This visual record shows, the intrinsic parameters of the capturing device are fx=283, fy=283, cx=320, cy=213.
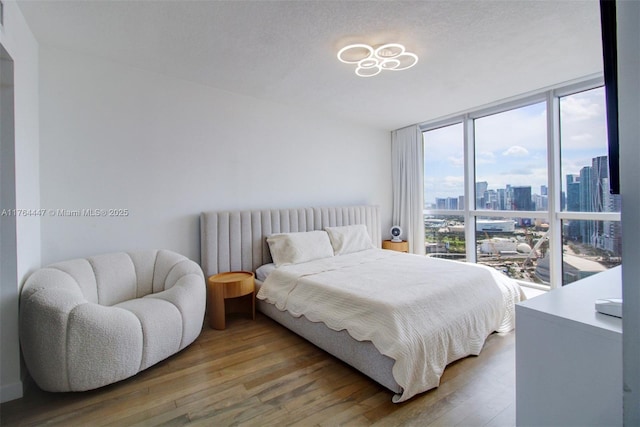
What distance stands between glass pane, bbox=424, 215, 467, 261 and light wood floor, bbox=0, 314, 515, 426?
2.39m

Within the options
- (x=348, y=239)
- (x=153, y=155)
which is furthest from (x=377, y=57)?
(x=153, y=155)

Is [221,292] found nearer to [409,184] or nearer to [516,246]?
[409,184]

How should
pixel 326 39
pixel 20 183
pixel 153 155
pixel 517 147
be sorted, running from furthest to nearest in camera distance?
pixel 517 147, pixel 153 155, pixel 326 39, pixel 20 183

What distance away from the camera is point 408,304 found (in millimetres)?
2000

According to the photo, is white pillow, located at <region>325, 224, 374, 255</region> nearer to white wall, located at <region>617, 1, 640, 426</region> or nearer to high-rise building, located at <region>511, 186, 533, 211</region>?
high-rise building, located at <region>511, 186, 533, 211</region>

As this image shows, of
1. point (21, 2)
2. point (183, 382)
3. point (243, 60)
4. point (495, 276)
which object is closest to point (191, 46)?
point (243, 60)

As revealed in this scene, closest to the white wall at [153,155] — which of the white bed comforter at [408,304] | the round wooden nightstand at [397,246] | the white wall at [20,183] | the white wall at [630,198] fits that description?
the white wall at [20,183]

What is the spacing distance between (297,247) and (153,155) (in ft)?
6.03

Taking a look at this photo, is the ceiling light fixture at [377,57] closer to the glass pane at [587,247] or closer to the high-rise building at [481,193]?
the high-rise building at [481,193]

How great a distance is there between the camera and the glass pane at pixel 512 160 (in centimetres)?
366

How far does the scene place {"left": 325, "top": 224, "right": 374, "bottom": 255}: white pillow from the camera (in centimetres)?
384

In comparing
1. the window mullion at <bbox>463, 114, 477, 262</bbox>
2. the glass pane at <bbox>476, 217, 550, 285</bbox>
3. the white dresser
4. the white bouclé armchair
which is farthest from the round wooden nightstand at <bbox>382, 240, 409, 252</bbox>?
the white dresser

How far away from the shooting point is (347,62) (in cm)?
260

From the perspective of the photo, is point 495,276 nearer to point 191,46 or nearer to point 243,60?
point 243,60
